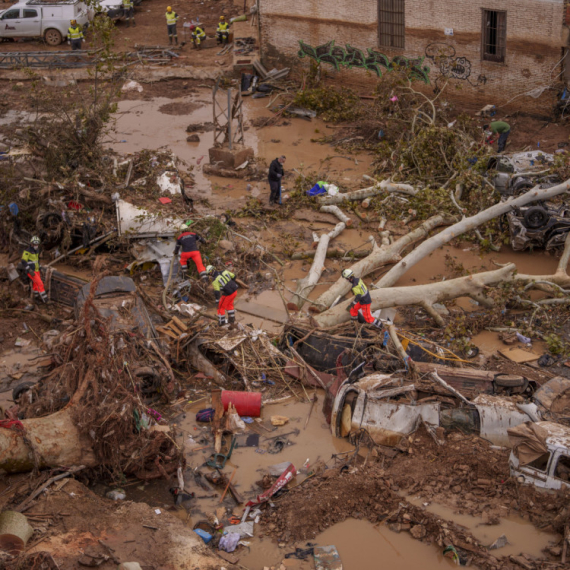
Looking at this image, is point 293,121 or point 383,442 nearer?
point 383,442

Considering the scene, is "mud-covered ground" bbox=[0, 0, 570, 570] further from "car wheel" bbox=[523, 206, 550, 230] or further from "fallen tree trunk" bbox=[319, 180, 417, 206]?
"car wheel" bbox=[523, 206, 550, 230]

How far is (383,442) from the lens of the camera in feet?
26.6

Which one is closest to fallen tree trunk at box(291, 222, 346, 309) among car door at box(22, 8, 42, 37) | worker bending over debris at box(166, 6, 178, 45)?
worker bending over debris at box(166, 6, 178, 45)

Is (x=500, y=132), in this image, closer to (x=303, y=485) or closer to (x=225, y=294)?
(x=225, y=294)

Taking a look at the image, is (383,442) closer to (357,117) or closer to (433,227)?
(433,227)

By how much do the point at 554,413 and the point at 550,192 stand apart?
5185 millimetres

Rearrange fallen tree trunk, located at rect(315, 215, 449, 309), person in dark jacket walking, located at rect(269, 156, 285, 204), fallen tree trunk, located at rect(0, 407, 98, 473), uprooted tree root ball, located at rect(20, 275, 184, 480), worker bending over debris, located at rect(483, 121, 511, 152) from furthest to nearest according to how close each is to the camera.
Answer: worker bending over debris, located at rect(483, 121, 511, 152)
person in dark jacket walking, located at rect(269, 156, 285, 204)
fallen tree trunk, located at rect(315, 215, 449, 309)
uprooted tree root ball, located at rect(20, 275, 184, 480)
fallen tree trunk, located at rect(0, 407, 98, 473)

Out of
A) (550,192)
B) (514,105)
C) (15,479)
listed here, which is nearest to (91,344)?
(15,479)

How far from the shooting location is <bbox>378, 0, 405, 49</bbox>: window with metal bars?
1902 cm

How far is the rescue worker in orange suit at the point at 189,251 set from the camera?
1125 centimetres

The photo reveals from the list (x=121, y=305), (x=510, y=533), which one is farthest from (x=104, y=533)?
(x=510, y=533)

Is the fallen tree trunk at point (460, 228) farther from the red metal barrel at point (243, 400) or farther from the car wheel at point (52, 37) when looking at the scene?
the car wheel at point (52, 37)

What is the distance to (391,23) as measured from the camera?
19.2 meters

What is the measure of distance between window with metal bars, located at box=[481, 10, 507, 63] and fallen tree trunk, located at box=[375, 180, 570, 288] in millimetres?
7652
